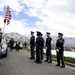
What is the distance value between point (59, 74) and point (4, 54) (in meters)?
8.42

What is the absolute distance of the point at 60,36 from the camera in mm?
14250

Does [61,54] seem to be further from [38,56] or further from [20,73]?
[20,73]

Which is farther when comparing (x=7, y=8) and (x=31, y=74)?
(x=7, y=8)

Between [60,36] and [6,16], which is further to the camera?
[6,16]

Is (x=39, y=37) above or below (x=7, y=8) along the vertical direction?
below

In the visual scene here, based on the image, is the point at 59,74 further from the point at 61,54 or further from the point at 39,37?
the point at 39,37

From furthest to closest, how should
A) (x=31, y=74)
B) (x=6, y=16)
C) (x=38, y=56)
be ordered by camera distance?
1. (x=6, y=16)
2. (x=38, y=56)
3. (x=31, y=74)

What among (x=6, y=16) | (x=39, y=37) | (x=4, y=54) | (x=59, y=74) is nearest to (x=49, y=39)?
(x=39, y=37)

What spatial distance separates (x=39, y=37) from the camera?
638 inches

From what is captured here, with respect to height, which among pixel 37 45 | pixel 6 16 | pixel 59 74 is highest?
pixel 6 16

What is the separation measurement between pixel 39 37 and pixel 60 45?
2150 millimetres

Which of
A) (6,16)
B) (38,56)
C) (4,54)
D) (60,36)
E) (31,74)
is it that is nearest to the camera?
(31,74)

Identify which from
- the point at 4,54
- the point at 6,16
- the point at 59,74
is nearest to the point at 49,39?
the point at 4,54

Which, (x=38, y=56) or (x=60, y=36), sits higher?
(x=60, y=36)
